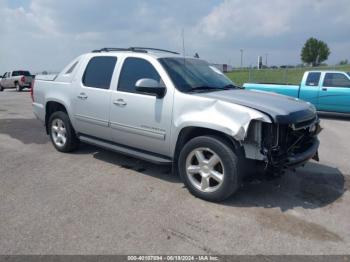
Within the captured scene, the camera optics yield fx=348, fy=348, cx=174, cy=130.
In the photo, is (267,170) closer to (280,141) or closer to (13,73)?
(280,141)

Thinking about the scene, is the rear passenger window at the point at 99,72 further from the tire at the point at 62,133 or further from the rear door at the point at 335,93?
the rear door at the point at 335,93

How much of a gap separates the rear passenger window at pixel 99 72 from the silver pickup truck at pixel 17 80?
24638mm

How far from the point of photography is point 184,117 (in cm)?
447

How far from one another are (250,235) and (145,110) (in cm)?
224

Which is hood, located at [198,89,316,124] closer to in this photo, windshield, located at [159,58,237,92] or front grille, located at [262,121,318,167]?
front grille, located at [262,121,318,167]

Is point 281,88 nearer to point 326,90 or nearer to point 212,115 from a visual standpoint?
point 326,90

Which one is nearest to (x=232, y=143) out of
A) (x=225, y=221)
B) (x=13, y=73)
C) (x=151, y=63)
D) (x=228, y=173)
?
(x=228, y=173)

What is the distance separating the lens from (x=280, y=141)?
411 centimetres

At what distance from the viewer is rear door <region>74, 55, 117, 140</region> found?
5.52 m

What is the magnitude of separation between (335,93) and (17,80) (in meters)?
25.6

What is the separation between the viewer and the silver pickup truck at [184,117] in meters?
4.05

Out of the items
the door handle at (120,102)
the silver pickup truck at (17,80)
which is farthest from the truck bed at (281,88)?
the silver pickup truck at (17,80)

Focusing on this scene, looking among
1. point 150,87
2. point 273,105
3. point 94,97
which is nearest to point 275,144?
point 273,105

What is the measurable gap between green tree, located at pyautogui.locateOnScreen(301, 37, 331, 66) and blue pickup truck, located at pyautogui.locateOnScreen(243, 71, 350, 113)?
8133cm
